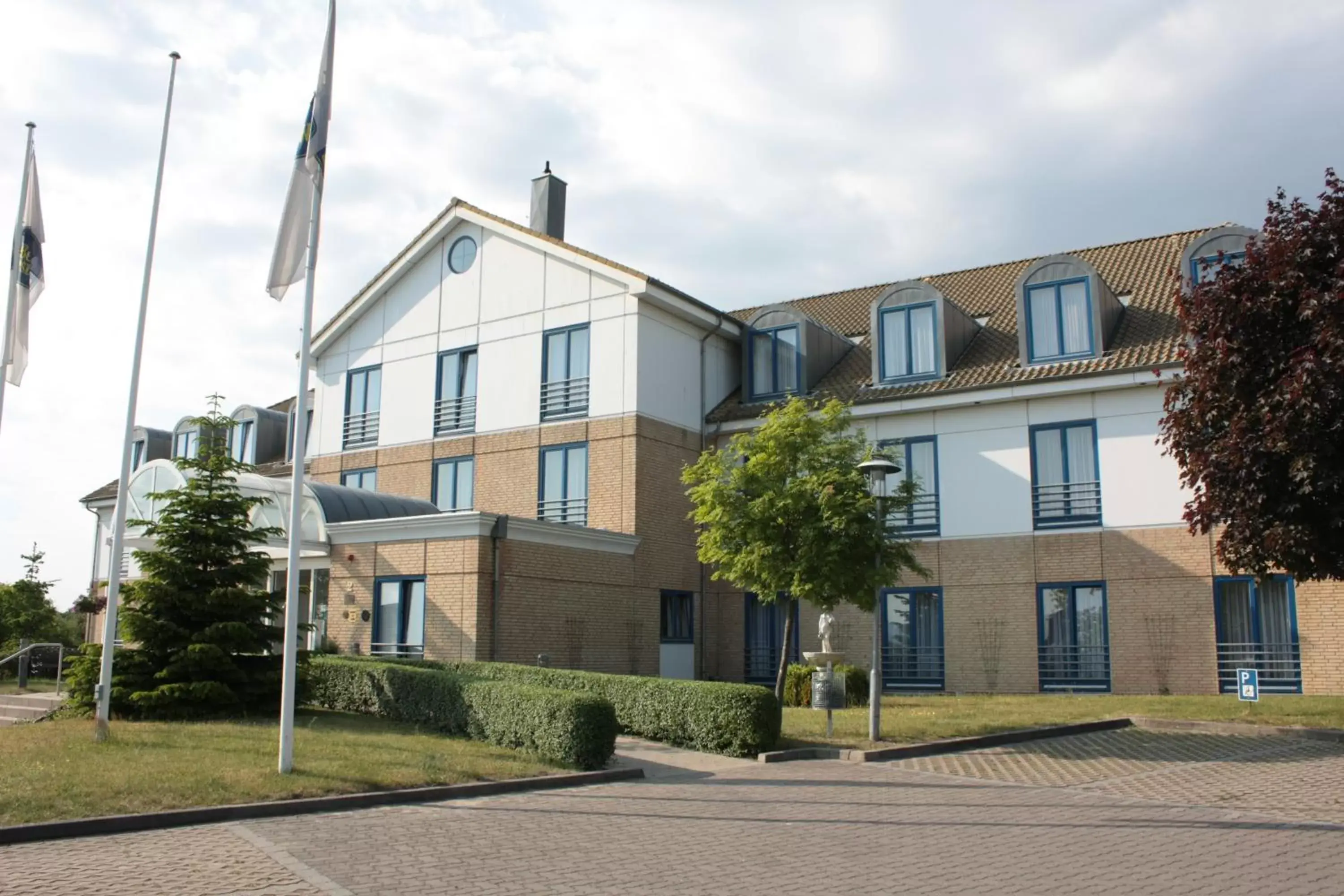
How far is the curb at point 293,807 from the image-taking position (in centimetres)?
915

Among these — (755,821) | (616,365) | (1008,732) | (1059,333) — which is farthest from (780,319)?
(755,821)

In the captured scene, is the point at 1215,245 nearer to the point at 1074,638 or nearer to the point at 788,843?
the point at 1074,638

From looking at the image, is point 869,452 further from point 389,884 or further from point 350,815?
point 389,884

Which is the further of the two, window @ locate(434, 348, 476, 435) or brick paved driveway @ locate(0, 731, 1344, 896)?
window @ locate(434, 348, 476, 435)

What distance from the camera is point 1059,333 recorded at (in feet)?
81.0

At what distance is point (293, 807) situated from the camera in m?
10.5

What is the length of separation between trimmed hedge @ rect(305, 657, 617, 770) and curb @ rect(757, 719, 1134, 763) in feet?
8.48

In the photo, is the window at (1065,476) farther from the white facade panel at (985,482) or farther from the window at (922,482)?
the window at (922,482)

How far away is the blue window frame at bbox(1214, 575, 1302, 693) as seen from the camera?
2158cm

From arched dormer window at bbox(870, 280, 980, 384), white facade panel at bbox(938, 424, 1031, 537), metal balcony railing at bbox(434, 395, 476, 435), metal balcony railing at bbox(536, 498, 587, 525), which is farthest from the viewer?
metal balcony railing at bbox(434, 395, 476, 435)

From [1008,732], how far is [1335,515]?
16.8 ft

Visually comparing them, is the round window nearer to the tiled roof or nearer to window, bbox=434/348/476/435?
window, bbox=434/348/476/435

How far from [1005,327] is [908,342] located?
240cm

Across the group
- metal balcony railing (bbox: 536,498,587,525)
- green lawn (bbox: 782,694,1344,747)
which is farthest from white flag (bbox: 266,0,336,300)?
metal balcony railing (bbox: 536,498,587,525)
